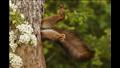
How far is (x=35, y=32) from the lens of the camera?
4523 millimetres

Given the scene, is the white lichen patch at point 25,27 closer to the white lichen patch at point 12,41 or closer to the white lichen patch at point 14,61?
the white lichen patch at point 12,41

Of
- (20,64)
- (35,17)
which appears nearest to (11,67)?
(20,64)

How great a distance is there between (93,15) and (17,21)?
2.95 metres

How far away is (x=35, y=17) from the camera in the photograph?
4535 millimetres

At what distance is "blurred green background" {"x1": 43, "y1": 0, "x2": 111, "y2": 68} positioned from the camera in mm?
5785

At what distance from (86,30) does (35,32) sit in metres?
2.37

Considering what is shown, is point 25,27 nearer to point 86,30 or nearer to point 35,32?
point 35,32

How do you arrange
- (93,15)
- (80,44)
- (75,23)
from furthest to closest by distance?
1. (93,15)
2. (75,23)
3. (80,44)

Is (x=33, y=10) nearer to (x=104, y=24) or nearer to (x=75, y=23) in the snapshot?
(x=75, y=23)

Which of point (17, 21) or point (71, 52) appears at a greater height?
point (17, 21)

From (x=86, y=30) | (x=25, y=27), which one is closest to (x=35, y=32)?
(x=25, y=27)

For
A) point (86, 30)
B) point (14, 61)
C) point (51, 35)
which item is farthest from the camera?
point (86, 30)

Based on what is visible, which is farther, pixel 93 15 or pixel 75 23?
pixel 93 15

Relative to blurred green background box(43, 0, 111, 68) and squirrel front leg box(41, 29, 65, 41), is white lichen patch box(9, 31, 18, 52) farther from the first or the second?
blurred green background box(43, 0, 111, 68)
